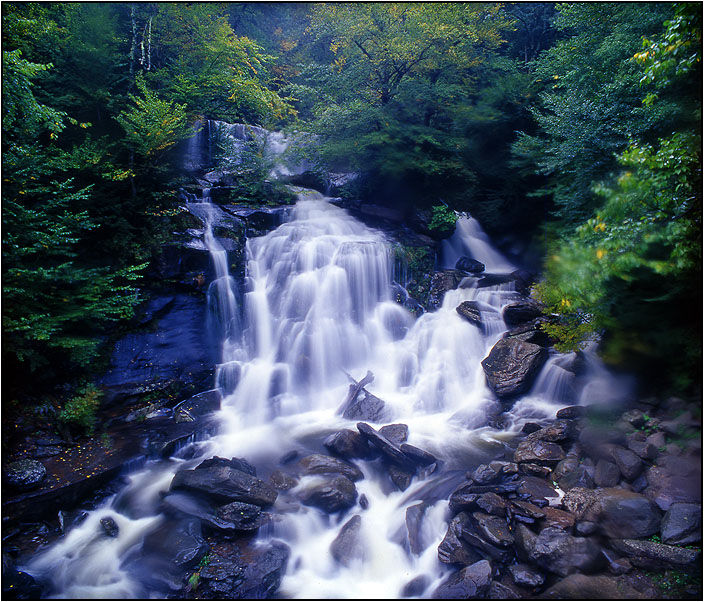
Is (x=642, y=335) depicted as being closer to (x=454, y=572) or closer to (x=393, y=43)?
(x=454, y=572)

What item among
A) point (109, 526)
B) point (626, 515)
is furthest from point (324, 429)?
point (626, 515)

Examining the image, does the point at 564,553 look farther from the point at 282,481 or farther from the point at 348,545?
the point at 282,481

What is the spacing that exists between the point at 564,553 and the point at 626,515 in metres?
1.08

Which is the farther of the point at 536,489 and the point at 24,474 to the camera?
the point at 24,474

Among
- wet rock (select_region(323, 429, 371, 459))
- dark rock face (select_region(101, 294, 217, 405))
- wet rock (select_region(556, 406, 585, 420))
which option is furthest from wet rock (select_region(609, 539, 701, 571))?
dark rock face (select_region(101, 294, 217, 405))

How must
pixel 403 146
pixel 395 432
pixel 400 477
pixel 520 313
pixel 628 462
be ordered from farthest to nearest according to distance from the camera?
pixel 403 146
pixel 520 313
pixel 395 432
pixel 400 477
pixel 628 462

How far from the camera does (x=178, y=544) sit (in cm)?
559

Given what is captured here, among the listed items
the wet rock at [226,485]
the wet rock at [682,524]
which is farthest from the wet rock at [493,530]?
the wet rock at [226,485]

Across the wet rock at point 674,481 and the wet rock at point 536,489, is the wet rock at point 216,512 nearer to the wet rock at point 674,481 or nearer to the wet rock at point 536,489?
the wet rock at point 536,489

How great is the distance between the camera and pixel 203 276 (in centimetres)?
1070

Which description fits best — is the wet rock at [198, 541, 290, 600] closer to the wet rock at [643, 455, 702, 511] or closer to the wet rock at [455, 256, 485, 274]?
the wet rock at [643, 455, 702, 511]

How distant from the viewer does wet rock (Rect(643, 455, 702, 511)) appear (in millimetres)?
5000

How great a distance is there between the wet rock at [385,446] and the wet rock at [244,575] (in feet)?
8.52

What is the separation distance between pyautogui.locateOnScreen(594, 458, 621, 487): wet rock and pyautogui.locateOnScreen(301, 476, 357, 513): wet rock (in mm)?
4042
